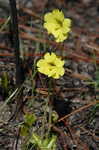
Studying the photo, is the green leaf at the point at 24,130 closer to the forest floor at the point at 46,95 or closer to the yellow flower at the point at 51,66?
the forest floor at the point at 46,95

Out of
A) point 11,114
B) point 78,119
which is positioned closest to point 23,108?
point 11,114

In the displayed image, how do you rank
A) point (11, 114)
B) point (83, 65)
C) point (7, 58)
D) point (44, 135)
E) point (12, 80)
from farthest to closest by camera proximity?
point (83, 65) → point (7, 58) → point (12, 80) → point (11, 114) → point (44, 135)

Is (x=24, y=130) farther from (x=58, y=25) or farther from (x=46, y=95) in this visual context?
(x=58, y=25)

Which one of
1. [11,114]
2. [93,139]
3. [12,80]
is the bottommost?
[93,139]

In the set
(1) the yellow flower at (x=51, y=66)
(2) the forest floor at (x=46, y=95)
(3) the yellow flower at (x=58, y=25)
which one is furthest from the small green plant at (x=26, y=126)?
(3) the yellow flower at (x=58, y=25)

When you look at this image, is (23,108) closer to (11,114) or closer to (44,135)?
(11,114)

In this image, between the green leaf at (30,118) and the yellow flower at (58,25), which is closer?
the green leaf at (30,118)
